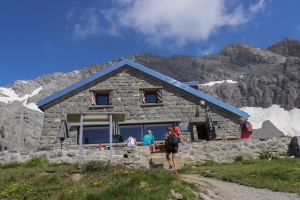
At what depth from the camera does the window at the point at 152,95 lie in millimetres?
18703

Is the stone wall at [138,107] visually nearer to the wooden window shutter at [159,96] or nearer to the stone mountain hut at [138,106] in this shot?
→ the stone mountain hut at [138,106]

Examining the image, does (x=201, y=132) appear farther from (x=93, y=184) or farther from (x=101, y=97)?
(x=93, y=184)

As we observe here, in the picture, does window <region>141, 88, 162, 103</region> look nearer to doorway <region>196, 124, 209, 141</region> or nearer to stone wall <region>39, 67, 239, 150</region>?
stone wall <region>39, 67, 239, 150</region>

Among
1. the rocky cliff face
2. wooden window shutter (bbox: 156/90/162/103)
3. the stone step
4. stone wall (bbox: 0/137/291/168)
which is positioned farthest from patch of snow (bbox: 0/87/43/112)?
the stone step

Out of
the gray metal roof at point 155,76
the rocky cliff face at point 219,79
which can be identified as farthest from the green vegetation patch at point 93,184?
the rocky cliff face at point 219,79

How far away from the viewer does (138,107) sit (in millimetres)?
18141

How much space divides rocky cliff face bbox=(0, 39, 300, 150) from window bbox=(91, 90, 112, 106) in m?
63.8

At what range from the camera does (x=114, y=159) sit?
12.2 meters

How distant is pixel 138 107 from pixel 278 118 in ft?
273

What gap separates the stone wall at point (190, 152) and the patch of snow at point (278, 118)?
73.7 meters

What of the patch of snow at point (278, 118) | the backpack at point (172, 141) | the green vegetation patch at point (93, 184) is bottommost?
the green vegetation patch at point (93, 184)

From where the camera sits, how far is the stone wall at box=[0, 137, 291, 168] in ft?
39.8

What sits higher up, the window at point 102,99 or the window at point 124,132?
the window at point 102,99

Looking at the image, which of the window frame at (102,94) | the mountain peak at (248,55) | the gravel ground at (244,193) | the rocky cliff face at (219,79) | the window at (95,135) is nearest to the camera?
the gravel ground at (244,193)
